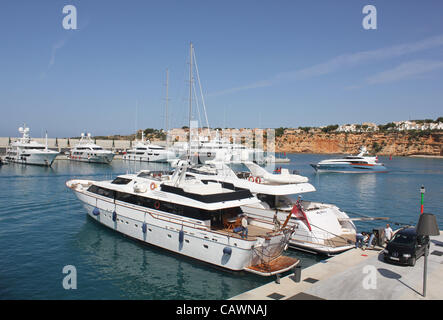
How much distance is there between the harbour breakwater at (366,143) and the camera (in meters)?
144

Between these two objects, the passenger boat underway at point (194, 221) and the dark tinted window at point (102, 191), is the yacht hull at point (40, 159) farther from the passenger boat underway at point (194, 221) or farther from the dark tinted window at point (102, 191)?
the passenger boat underway at point (194, 221)

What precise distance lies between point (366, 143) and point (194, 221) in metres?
164

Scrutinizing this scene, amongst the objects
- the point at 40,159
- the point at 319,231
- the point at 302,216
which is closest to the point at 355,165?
the point at 319,231

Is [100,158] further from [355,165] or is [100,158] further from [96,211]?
[96,211]

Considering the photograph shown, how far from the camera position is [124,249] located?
684 inches

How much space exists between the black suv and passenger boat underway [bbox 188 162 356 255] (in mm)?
3079

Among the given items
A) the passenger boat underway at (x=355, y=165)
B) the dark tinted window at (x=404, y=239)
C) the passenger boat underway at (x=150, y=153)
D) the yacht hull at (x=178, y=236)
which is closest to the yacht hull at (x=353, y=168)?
the passenger boat underway at (x=355, y=165)

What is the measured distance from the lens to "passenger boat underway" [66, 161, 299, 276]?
13.8 m

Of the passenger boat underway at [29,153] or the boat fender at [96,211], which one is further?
the passenger boat underway at [29,153]

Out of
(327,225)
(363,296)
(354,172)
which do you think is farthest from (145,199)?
(354,172)

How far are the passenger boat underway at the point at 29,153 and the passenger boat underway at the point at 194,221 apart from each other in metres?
57.5
